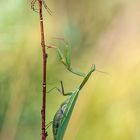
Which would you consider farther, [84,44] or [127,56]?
[127,56]

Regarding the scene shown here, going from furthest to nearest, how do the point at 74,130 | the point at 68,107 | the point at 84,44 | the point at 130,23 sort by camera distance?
the point at 130,23 < the point at 84,44 < the point at 74,130 < the point at 68,107

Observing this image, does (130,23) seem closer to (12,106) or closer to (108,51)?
(108,51)

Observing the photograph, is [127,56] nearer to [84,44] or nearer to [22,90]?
[84,44]

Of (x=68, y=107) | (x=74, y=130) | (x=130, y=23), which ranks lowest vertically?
(x=74, y=130)

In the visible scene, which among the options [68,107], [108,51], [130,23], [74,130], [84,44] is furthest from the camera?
[130,23]

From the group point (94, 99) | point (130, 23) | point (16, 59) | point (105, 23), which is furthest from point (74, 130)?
point (130, 23)

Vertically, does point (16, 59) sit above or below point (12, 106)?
above
